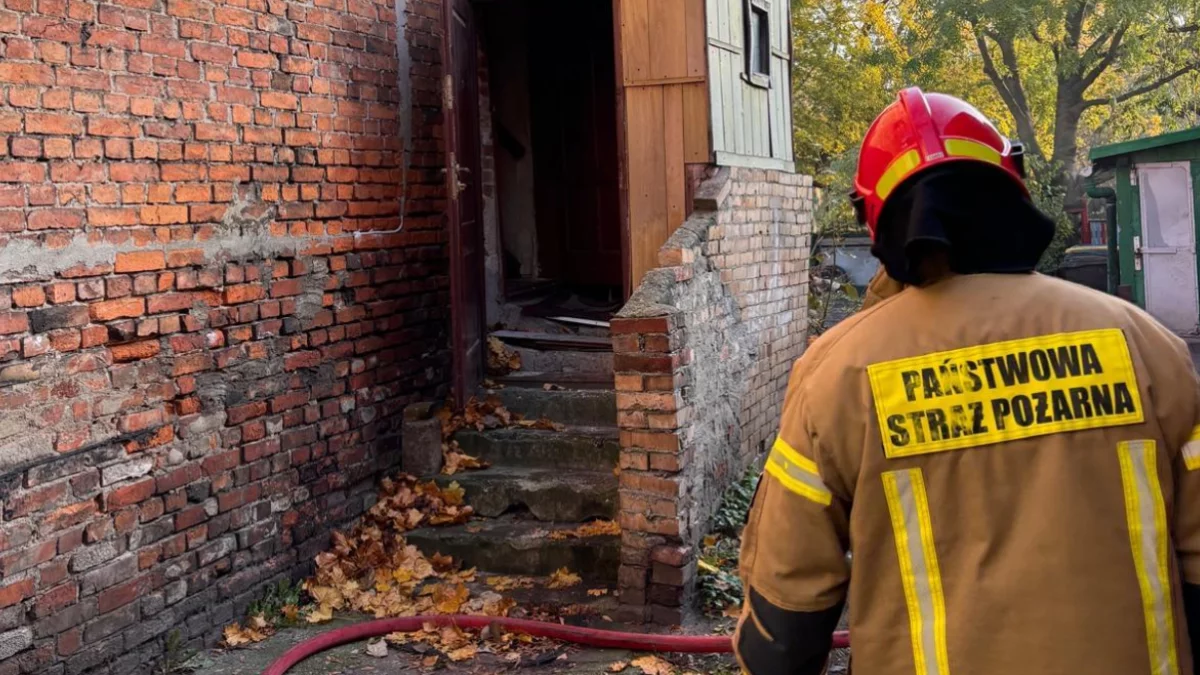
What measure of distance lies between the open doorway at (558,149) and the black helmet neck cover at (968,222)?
23.1 ft

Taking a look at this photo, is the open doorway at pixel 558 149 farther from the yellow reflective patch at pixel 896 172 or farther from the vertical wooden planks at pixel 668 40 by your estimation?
the yellow reflective patch at pixel 896 172

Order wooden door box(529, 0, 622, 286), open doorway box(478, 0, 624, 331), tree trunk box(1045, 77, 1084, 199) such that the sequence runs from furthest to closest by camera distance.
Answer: tree trunk box(1045, 77, 1084, 199) < wooden door box(529, 0, 622, 286) < open doorway box(478, 0, 624, 331)

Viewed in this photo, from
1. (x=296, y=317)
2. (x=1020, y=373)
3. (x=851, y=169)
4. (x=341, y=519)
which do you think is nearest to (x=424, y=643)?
(x=341, y=519)

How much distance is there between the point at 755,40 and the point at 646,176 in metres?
1.92

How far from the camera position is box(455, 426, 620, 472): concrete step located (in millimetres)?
6172

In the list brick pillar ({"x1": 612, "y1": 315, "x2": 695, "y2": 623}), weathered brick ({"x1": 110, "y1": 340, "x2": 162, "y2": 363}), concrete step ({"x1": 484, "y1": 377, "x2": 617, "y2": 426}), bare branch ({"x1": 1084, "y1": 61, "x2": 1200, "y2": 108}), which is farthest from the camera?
bare branch ({"x1": 1084, "y1": 61, "x2": 1200, "y2": 108})

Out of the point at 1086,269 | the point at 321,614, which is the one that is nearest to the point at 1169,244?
the point at 1086,269

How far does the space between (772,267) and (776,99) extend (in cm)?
145

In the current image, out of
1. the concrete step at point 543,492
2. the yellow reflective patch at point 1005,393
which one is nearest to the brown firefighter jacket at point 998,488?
the yellow reflective patch at point 1005,393

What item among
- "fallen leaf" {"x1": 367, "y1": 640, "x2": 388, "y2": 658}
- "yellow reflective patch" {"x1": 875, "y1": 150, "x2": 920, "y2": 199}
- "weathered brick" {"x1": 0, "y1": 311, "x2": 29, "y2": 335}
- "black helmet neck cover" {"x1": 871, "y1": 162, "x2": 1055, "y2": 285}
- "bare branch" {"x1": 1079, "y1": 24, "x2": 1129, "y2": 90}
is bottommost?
"fallen leaf" {"x1": 367, "y1": 640, "x2": 388, "y2": 658}

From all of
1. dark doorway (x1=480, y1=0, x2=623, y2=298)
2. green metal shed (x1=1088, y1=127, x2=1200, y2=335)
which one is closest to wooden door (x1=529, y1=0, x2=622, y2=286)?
dark doorway (x1=480, y1=0, x2=623, y2=298)

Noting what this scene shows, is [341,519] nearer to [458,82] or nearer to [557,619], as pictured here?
[557,619]

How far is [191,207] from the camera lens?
4844mm

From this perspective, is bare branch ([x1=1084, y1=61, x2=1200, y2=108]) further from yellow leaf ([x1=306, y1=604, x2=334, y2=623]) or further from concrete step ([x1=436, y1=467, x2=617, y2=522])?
yellow leaf ([x1=306, y1=604, x2=334, y2=623])
